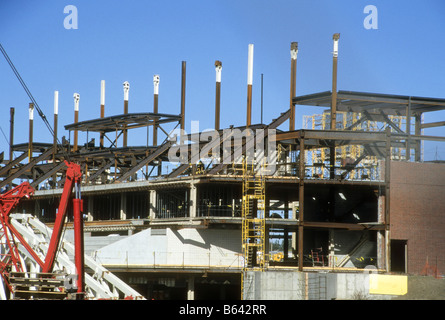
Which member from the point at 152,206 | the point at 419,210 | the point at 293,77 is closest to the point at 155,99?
the point at 152,206

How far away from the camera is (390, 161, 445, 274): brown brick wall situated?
5431cm

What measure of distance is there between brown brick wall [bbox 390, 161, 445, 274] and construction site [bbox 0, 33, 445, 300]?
0.07 meters

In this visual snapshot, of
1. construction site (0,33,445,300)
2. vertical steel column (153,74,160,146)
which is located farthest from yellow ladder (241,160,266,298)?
vertical steel column (153,74,160,146)

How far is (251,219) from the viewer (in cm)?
5788

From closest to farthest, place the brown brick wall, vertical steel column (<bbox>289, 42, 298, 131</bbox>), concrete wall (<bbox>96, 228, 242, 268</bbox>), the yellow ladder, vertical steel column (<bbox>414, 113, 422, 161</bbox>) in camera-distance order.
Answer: the brown brick wall, the yellow ladder, vertical steel column (<bbox>289, 42, 298, 131</bbox>), concrete wall (<bbox>96, 228, 242, 268</bbox>), vertical steel column (<bbox>414, 113, 422, 161</bbox>)

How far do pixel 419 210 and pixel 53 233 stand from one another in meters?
26.5

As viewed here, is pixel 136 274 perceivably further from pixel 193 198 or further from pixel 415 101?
pixel 415 101

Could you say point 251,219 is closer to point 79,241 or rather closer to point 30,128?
point 79,241

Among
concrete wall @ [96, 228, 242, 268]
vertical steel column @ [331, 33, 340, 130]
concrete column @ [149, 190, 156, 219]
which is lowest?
concrete wall @ [96, 228, 242, 268]

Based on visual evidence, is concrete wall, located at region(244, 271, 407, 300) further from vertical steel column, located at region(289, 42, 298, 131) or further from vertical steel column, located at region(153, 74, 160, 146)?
vertical steel column, located at region(153, 74, 160, 146)

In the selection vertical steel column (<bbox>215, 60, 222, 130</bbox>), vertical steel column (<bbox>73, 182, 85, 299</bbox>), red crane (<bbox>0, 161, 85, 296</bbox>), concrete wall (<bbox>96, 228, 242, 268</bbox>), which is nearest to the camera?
vertical steel column (<bbox>73, 182, 85, 299</bbox>)

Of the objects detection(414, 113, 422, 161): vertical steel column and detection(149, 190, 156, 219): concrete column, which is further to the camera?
detection(149, 190, 156, 219): concrete column

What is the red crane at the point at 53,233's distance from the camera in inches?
1770
